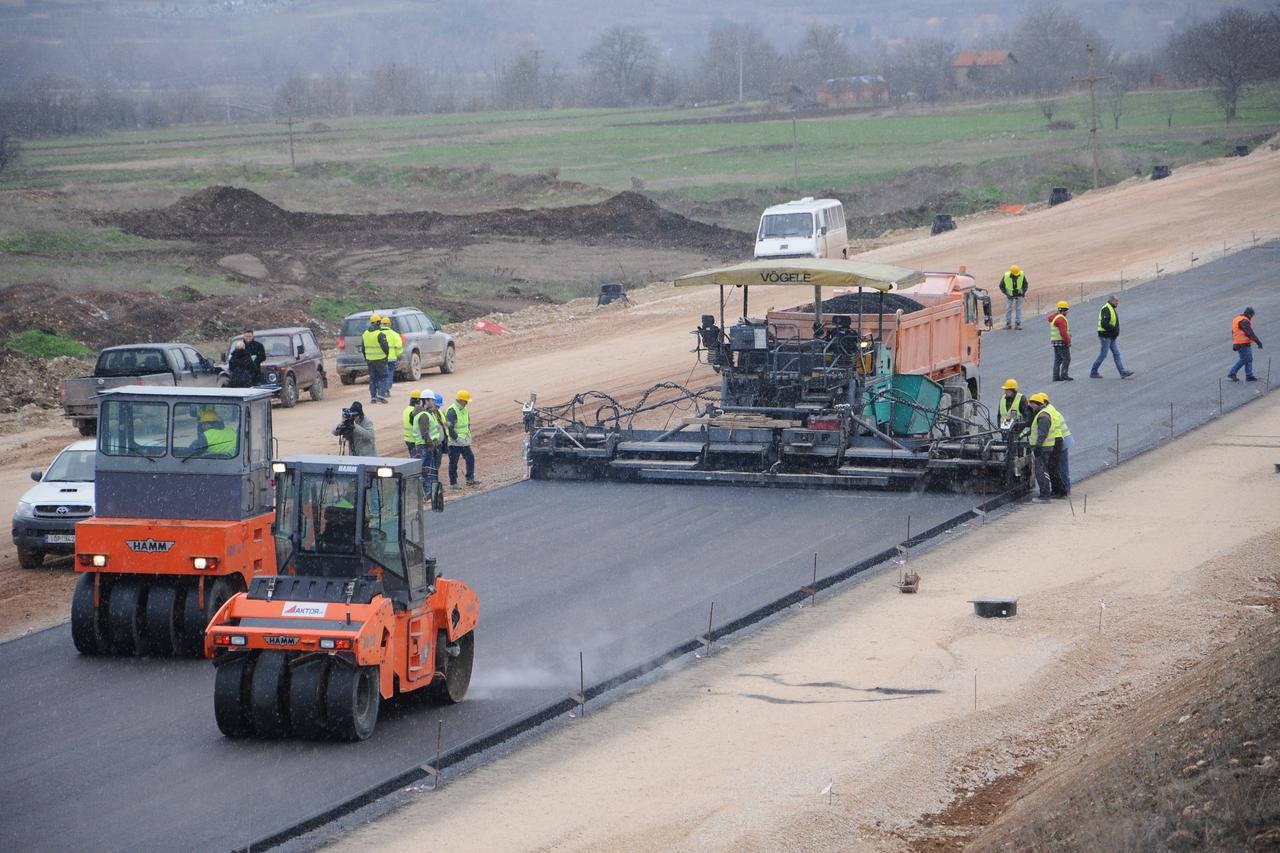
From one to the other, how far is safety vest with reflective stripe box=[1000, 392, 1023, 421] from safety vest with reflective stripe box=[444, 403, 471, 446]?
772cm

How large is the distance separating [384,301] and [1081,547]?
1244 inches

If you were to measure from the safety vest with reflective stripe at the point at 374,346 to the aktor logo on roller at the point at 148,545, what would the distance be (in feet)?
53.7

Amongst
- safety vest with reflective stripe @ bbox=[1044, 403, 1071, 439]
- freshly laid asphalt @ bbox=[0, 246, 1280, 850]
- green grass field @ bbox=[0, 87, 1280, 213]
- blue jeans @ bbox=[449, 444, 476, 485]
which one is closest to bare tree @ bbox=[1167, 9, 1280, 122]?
green grass field @ bbox=[0, 87, 1280, 213]

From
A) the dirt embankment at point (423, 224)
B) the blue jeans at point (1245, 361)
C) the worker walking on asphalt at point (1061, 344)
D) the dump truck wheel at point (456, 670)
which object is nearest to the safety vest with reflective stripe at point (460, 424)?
the dump truck wheel at point (456, 670)

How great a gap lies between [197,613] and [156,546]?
0.74m

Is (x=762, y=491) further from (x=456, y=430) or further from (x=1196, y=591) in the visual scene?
(x=1196, y=591)

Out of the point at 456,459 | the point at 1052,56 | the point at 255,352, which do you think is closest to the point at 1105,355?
the point at 456,459

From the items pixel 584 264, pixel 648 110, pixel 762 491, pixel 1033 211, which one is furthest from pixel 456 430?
pixel 648 110

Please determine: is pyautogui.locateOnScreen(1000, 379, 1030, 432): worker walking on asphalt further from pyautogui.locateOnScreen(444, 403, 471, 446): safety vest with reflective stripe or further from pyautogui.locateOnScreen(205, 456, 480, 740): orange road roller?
pyautogui.locateOnScreen(205, 456, 480, 740): orange road roller

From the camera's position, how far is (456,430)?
2359 centimetres

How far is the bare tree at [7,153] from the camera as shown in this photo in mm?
85025

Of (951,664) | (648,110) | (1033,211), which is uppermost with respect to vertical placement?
(648,110)

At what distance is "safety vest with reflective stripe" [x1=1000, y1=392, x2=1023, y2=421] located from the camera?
2238 cm

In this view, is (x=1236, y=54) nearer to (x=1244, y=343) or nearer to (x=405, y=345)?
(x=1244, y=343)
